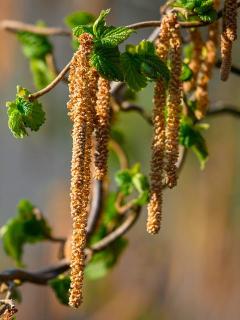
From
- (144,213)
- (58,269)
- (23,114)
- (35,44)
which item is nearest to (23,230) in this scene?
(58,269)

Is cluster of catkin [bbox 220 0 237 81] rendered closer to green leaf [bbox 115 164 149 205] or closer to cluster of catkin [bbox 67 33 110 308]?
cluster of catkin [bbox 67 33 110 308]

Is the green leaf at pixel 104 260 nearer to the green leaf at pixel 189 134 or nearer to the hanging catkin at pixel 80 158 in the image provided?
the green leaf at pixel 189 134

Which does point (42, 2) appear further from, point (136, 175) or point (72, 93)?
point (72, 93)

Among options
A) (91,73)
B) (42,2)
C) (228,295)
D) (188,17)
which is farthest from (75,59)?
(42,2)

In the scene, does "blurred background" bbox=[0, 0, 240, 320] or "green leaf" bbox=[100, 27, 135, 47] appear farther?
"blurred background" bbox=[0, 0, 240, 320]

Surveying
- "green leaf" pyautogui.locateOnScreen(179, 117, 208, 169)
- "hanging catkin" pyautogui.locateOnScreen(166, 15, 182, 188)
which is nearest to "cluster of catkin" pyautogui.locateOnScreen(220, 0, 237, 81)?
"hanging catkin" pyautogui.locateOnScreen(166, 15, 182, 188)

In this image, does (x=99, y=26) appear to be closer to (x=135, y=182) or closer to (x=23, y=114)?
(x=23, y=114)
